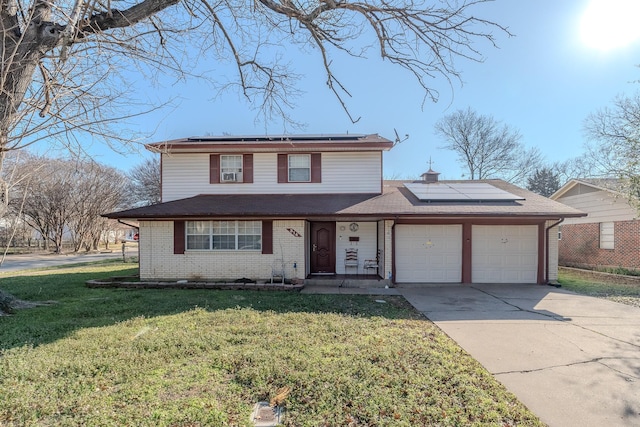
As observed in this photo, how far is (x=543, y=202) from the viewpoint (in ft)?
A: 39.6

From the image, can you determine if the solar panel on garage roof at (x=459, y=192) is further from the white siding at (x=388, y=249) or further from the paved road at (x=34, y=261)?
the paved road at (x=34, y=261)

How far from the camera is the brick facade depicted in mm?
14664

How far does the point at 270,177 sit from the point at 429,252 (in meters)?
6.71

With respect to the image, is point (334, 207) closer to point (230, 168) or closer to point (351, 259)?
point (351, 259)

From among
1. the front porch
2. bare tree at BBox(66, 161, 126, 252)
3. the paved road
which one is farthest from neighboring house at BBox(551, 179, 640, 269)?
bare tree at BBox(66, 161, 126, 252)

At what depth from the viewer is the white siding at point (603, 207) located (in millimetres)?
14844

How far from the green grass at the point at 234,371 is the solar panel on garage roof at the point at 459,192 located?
6340 millimetres

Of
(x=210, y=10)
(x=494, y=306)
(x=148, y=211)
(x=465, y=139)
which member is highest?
(x=465, y=139)

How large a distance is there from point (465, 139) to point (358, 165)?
Answer: 22.2 metres

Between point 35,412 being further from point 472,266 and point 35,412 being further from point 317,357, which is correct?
point 472,266

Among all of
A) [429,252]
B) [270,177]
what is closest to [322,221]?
[270,177]

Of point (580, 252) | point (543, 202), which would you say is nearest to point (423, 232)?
point (543, 202)

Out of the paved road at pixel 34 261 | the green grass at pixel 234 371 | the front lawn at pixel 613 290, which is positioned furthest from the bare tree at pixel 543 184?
the paved road at pixel 34 261

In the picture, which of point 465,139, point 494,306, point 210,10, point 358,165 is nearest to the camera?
point 210,10
